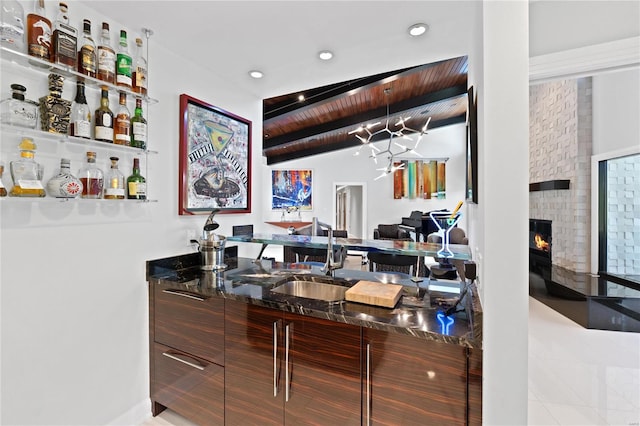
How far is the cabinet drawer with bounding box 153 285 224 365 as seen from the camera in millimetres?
1657

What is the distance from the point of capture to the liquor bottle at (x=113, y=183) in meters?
1.66

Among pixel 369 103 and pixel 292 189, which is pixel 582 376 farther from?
pixel 292 189

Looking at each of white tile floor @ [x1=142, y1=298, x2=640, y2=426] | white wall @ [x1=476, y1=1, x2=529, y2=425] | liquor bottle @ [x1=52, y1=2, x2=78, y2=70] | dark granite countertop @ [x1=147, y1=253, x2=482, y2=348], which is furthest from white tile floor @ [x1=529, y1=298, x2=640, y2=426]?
liquor bottle @ [x1=52, y1=2, x2=78, y2=70]

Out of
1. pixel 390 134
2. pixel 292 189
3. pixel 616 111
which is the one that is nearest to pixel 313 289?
pixel 616 111

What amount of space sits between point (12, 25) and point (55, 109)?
0.35 meters

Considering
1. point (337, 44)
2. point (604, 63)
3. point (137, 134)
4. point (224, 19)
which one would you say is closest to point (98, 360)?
point (137, 134)

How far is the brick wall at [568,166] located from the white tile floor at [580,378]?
1.41 meters

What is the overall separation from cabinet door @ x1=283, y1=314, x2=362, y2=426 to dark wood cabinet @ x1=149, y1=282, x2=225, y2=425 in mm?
473

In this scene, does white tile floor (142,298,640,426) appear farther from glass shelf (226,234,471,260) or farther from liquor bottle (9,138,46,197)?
liquor bottle (9,138,46,197)

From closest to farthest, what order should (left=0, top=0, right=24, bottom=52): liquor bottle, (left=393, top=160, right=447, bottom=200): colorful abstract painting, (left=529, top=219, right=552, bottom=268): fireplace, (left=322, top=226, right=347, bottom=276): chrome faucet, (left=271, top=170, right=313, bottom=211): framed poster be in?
(left=0, top=0, right=24, bottom=52): liquor bottle, (left=322, top=226, right=347, bottom=276): chrome faucet, (left=529, top=219, right=552, bottom=268): fireplace, (left=393, top=160, right=447, bottom=200): colorful abstract painting, (left=271, top=170, right=313, bottom=211): framed poster

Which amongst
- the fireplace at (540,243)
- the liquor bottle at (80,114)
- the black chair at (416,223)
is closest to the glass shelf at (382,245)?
the liquor bottle at (80,114)

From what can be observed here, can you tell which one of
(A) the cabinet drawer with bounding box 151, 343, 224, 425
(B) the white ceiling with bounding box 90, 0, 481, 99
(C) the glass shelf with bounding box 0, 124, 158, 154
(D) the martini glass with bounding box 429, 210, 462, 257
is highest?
(B) the white ceiling with bounding box 90, 0, 481, 99

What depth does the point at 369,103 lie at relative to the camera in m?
5.17

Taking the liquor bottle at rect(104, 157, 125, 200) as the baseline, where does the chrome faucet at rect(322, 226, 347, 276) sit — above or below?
below
